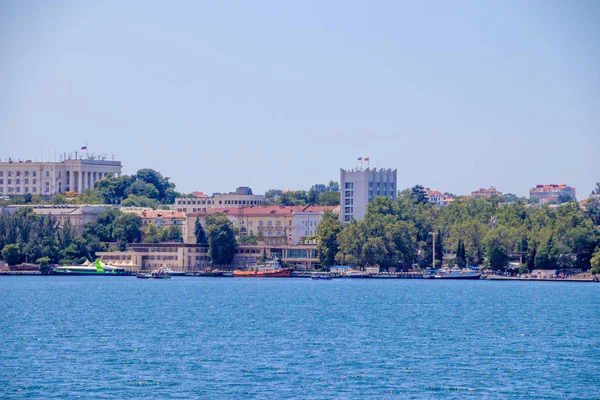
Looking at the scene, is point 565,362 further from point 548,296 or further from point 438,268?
point 438,268

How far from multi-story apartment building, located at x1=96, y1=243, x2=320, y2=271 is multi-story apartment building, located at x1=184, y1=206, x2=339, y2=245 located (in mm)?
7696

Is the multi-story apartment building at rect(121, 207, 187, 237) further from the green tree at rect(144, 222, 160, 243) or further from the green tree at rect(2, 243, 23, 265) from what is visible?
the green tree at rect(2, 243, 23, 265)

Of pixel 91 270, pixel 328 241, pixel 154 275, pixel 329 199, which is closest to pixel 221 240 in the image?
pixel 154 275

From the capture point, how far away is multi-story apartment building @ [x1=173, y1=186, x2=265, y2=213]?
184250 mm

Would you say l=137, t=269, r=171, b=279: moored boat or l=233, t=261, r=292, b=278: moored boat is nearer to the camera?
l=137, t=269, r=171, b=279: moored boat

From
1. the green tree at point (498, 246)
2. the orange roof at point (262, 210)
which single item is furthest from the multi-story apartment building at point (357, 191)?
the green tree at point (498, 246)

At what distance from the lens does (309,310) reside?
7762 cm

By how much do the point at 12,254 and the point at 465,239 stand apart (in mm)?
52181

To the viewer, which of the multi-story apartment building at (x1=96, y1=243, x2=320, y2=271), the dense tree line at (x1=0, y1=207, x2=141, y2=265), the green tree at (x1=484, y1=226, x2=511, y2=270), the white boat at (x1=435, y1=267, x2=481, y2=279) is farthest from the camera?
the multi-story apartment building at (x1=96, y1=243, x2=320, y2=271)

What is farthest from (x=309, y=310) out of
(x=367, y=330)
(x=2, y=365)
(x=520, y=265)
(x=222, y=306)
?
A: (x=520, y=265)

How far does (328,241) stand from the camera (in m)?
144

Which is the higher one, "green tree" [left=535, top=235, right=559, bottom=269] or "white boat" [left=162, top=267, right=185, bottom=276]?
"green tree" [left=535, top=235, right=559, bottom=269]

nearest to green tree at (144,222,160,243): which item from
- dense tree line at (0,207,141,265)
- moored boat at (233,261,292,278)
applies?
dense tree line at (0,207,141,265)

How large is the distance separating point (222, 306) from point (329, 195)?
116 m
